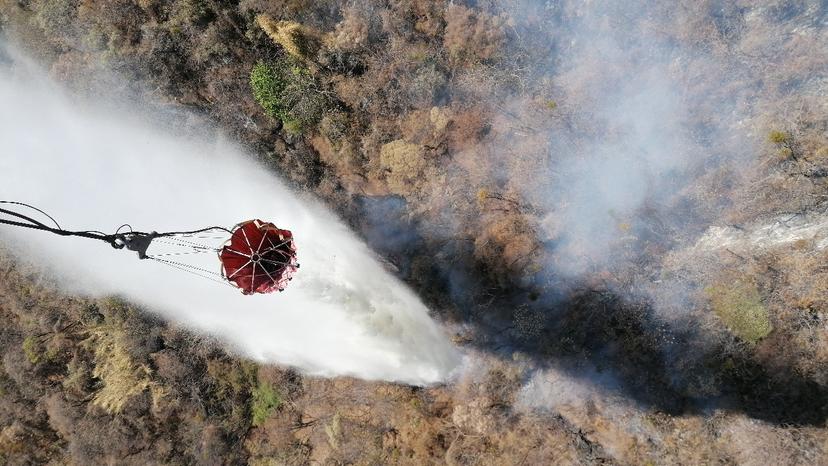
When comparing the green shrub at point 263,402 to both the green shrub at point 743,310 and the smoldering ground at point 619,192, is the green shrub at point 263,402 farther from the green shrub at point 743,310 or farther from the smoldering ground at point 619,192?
the green shrub at point 743,310

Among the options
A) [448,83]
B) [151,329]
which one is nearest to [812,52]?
[448,83]

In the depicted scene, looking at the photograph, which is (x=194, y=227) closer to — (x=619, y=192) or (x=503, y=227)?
(x=503, y=227)

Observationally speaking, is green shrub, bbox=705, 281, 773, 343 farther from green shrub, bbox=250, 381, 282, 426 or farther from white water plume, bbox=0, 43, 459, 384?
green shrub, bbox=250, 381, 282, 426

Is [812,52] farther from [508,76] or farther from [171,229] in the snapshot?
Result: [171,229]

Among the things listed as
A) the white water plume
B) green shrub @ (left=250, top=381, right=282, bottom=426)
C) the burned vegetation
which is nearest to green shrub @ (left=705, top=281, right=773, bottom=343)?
the burned vegetation

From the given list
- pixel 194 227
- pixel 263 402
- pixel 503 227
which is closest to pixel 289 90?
pixel 194 227
